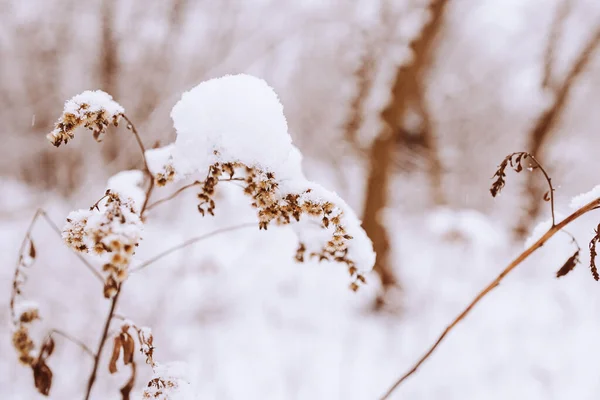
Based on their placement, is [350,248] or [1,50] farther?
[1,50]

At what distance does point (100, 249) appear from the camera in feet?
2.53

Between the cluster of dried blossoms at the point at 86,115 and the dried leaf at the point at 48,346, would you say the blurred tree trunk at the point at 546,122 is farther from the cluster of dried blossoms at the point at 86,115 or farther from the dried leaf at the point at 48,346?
the dried leaf at the point at 48,346

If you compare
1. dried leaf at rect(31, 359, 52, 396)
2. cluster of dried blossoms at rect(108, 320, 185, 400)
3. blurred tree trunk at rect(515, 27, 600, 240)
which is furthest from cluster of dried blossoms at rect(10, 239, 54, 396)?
blurred tree trunk at rect(515, 27, 600, 240)

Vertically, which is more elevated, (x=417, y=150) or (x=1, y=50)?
(x=417, y=150)

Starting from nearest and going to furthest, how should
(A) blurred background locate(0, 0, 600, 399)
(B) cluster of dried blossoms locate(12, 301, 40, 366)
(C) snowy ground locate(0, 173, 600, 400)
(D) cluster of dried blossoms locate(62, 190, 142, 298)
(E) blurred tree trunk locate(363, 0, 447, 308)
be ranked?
(D) cluster of dried blossoms locate(62, 190, 142, 298) → (B) cluster of dried blossoms locate(12, 301, 40, 366) → (C) snowy ground locate(0, 173, 600, 400) → (A) blurred background locate(0, 0, 600, 399) → (E) blurred tree trunk locate(363, 0, 447, 308)

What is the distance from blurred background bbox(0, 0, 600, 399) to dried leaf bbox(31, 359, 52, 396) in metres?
0.68

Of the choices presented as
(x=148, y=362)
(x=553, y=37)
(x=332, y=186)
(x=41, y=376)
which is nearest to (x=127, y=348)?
(x=148, y=362)

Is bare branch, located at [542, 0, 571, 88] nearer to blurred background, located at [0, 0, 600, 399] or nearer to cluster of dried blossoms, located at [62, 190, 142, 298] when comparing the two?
blurred background, located at [0, 0, 600, 399]

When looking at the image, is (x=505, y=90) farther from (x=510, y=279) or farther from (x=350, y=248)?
(x=350, y=248)

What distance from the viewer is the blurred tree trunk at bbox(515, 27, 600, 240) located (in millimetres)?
6719

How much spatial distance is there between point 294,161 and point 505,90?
1349 centimetres

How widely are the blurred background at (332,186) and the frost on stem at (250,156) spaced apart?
482 millimetres

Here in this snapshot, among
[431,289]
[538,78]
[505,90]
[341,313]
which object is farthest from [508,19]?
[341,313]

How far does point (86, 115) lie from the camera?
3.08ft
